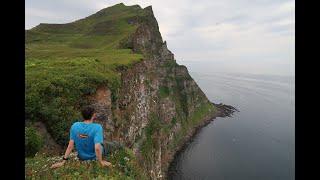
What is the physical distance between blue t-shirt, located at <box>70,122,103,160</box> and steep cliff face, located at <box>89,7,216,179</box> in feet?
58.8

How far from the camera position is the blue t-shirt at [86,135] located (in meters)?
12.0

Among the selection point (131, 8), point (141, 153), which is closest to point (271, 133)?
point (131, 8)

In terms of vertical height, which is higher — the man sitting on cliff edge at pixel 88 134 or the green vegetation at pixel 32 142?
the man sitting on cliff edge at pixel 88 134

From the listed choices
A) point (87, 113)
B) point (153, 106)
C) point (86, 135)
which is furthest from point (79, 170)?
point (153, 106)

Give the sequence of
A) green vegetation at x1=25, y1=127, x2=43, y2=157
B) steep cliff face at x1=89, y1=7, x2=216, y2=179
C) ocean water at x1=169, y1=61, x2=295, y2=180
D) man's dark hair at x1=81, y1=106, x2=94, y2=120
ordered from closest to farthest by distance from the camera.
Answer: man's dark hair at x1=81, y1=106, x2=94, y2=120 → green vegetation at x1=25, y1=127, x2=43, y2=157 → steep cliff face at x1=89, y1=7, x2=216, y2=179 → ocean water at x1=169, y1=61, x2=295, y2=180

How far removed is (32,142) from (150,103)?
54.9m

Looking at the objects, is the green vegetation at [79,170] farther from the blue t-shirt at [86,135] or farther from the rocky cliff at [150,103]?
the rocky cliff at [150,103]

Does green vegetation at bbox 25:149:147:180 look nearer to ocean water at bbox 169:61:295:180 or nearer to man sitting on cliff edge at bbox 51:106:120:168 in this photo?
man sitting on cliff edge at bbox 51:106:120:168

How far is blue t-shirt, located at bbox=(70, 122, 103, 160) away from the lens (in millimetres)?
11961

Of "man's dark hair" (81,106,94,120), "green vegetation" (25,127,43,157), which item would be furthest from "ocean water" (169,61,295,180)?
"man's dark hair" (81,106,94,120)

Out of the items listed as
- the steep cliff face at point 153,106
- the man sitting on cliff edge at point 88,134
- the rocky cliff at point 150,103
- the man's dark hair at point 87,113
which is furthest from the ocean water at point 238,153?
the man's dark hair at point 87,113

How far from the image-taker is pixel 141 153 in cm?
6225

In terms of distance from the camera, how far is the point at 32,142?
19688 mm
